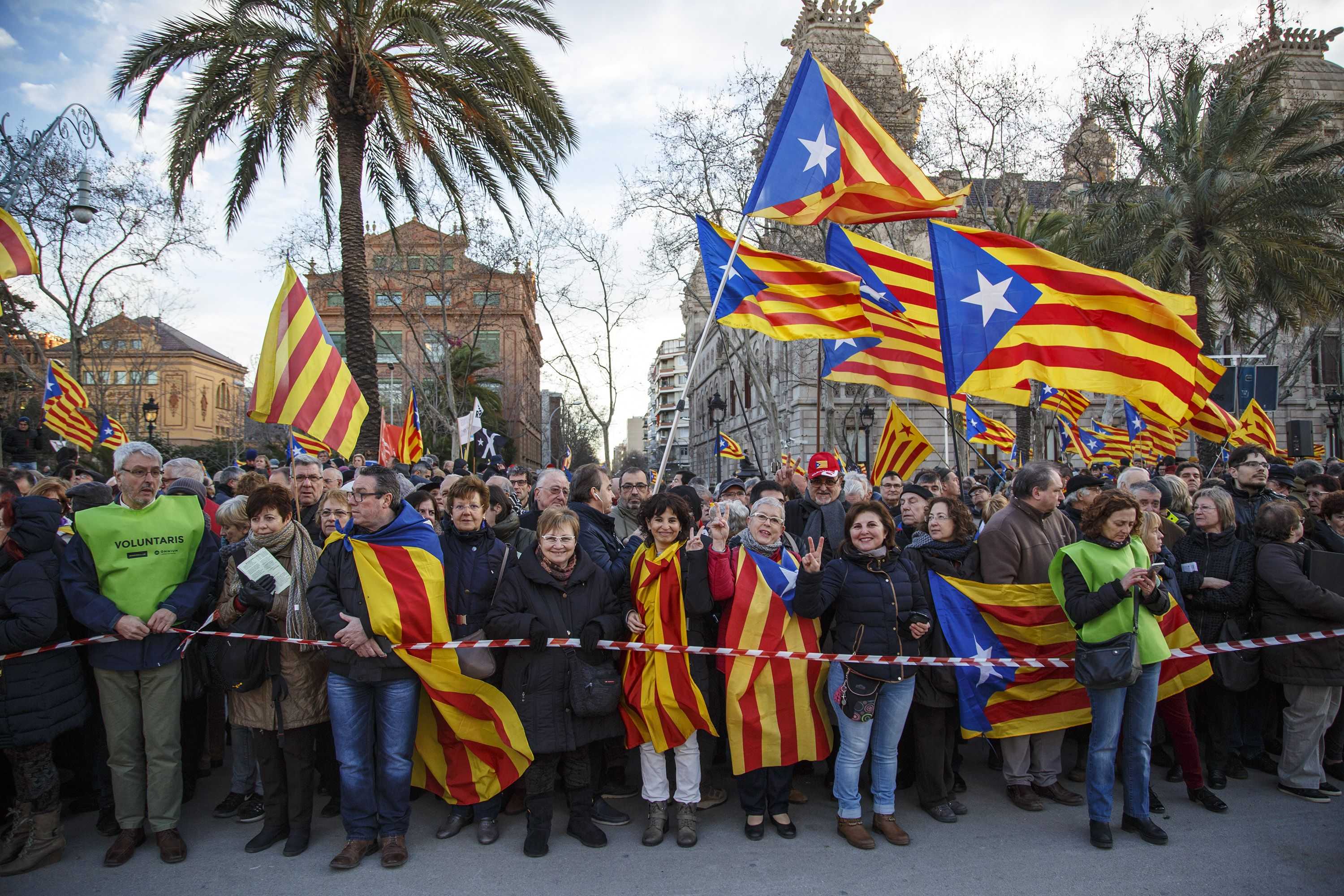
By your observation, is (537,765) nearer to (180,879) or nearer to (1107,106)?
(180,879)

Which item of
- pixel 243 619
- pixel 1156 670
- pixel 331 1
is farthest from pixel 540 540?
pixel 331 1

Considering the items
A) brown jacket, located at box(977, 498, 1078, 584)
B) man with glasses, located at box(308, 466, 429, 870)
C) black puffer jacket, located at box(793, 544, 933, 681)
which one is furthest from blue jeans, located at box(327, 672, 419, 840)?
brown jacket, located at box(977, 498, 1078, 584)

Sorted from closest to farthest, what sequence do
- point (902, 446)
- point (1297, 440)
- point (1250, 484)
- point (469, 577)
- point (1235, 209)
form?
1. point (469, 577)
2. point (1250, 484)
3. point (902, 446)
4. point (1235, 209)
5. point (1297, 440)

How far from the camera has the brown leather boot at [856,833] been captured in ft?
14.5

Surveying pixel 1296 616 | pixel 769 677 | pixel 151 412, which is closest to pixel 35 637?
pixel 769 677

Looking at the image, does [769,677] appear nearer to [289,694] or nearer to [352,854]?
[352,854]

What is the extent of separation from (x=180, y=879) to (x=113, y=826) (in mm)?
822

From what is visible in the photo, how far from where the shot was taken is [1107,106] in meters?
19.4

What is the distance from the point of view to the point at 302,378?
19.6 feet

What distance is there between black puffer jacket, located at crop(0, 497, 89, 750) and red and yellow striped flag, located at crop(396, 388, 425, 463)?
29.9 ft

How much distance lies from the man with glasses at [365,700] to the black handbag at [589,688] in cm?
87

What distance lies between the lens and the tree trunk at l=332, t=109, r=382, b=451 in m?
11.8

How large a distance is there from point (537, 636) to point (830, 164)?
4.16 meters

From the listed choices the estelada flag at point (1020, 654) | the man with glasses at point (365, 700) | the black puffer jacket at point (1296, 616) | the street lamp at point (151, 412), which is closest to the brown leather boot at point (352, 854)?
the man with glasses at point (365, 700)
